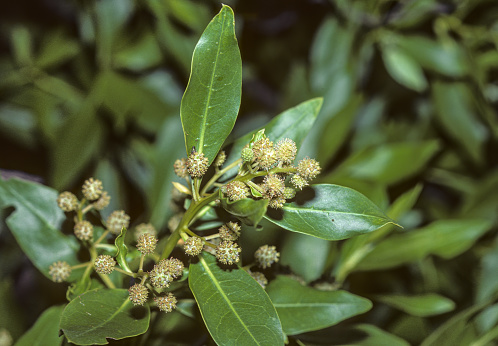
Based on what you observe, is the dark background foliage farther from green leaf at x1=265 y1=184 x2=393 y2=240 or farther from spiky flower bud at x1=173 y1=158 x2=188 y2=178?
green leaf at x1=265 y1=184 x2=393 y2=240

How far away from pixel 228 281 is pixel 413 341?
1.12m

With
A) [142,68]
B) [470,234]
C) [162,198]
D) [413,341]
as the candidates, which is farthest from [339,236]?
[142,68]

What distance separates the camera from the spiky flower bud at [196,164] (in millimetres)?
873

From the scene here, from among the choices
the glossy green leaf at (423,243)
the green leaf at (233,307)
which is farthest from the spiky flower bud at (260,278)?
the glossy green leaf at (423,243)

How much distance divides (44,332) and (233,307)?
0.49m

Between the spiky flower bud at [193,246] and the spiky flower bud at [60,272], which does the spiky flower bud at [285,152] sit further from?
the spiky flower bud at [60,272]

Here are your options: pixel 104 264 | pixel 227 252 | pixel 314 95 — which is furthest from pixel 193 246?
pixel 314 95

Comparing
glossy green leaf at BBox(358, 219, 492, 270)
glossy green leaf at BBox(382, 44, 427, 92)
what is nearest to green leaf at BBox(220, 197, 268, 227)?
glossy green leaf at BBox(358, 219, 492, 270)

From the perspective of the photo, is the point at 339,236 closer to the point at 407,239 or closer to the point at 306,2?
the point at 407,239

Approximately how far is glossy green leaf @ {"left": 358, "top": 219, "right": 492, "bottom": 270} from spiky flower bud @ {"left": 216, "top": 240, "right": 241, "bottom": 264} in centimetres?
82

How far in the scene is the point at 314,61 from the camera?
7.11 ft

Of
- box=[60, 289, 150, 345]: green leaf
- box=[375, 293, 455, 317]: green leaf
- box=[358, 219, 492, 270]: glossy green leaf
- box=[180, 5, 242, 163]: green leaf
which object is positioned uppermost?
box=[180, 5, 242, 163]: green leaf

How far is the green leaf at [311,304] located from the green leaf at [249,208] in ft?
1.36

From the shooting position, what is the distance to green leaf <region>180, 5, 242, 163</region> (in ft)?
2.87
